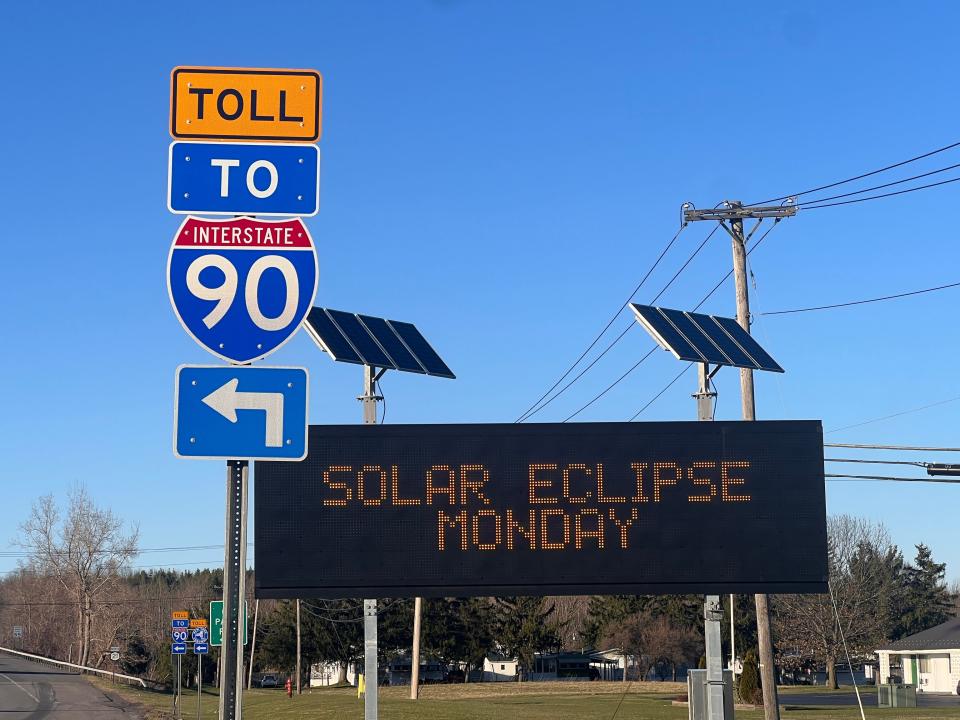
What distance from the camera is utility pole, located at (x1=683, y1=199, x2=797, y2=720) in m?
25.9

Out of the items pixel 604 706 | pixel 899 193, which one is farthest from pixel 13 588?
pixel 899 193

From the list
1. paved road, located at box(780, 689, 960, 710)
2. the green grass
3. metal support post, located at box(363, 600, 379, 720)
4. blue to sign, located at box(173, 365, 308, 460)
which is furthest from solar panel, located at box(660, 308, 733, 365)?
paved road, located at box(780, 689, 960, 710)

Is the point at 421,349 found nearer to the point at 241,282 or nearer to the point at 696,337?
the point at 696,337

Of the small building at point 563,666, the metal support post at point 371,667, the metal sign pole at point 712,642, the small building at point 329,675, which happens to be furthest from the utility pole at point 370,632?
the small building at point 563,666

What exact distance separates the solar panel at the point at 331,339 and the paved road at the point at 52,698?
28.4 m

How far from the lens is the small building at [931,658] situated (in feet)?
236

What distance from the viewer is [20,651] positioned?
104 meters

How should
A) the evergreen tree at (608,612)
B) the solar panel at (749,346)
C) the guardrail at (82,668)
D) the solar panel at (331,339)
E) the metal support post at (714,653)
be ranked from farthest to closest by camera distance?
1. the evergreen tree at (608,612)
2. the guardrail at (82,668)
3. the solar panel at (749,346)
4. the solar panel at (331,339)
5. the metal support post at (714,653)

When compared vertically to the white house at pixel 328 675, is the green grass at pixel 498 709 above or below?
above

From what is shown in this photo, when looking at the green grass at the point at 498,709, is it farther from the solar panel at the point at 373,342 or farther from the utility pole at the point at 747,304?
the solar panel at the point at 373,342

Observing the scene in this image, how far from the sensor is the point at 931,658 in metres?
74.8

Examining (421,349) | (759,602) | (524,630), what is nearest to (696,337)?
(421,349)

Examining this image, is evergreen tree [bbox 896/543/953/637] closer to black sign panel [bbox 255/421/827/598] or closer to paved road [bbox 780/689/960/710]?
paved road [bbox 780/689/960/710]

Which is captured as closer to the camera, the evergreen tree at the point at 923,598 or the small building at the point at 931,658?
the small building at the point at 931,658
